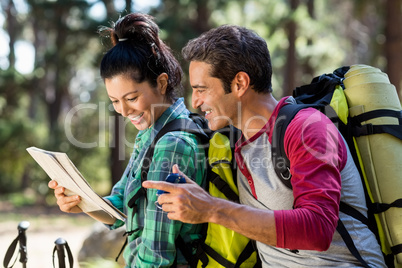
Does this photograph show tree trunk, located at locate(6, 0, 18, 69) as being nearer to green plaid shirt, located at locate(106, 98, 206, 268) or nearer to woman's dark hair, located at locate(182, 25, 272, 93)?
green plaid shirt, located at locate(106, 98, 206, 268)

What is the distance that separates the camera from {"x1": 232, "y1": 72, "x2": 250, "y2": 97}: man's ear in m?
2.02

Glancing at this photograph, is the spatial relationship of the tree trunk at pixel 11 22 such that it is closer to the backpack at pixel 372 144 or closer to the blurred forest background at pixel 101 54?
the blurred forest background at pixel 101 54

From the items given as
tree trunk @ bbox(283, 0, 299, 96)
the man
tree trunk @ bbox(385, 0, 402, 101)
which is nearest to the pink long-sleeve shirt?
the man

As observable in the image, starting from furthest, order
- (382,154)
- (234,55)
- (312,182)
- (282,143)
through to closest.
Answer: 1. (234,55)
2. (382,154)
3. (282,143)
4. (312,182)

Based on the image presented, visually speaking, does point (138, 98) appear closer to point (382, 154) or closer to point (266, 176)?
point (266, 176)

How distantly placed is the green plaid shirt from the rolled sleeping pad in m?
0.76

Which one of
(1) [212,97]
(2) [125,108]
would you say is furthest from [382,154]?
(2) [125,108]

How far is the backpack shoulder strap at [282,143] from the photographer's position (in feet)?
5.81

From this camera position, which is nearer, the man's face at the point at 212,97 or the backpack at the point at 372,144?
the backpack at the point at 372,144

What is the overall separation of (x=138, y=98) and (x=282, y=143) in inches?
32.7

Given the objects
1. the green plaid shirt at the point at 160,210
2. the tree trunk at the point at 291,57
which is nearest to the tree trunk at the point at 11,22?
the tree trunk at the point at 291,57

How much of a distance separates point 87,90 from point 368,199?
26796mm

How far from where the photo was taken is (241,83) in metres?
2.04

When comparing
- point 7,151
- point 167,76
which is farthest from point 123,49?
point 7,151
